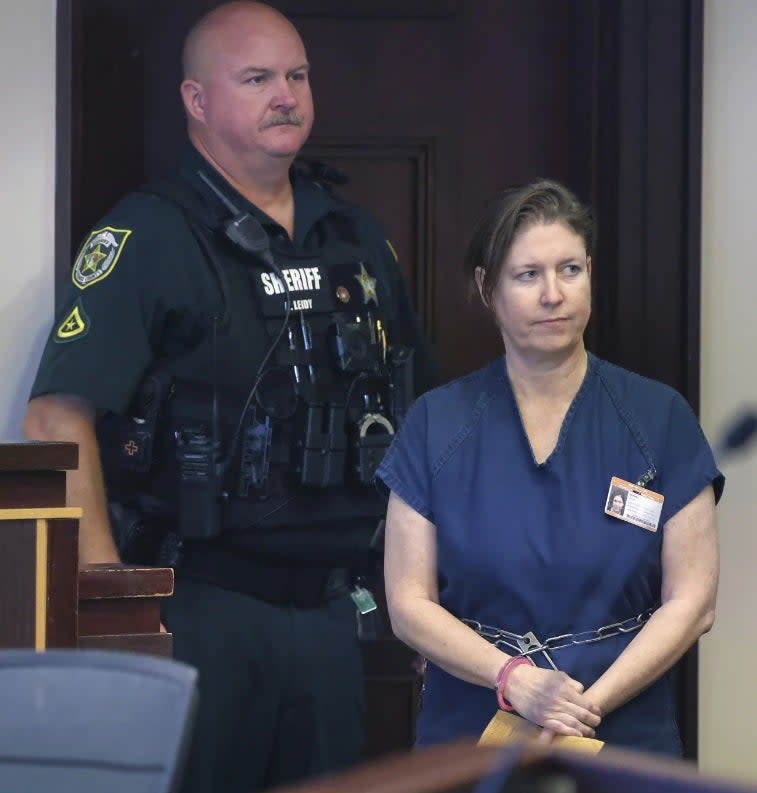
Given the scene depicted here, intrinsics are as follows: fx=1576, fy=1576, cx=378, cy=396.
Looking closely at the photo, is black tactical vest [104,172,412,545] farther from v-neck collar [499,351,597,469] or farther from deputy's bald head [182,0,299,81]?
v-neck collar [499,351,597,469]

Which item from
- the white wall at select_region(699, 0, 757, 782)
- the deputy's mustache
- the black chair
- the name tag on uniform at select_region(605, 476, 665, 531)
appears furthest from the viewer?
the white wall at select_region(699, 0, 757, 782)

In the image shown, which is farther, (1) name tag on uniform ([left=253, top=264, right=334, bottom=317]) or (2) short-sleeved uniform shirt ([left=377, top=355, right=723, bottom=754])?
(1) name tag on uniform ([left=253, top=264, right=334, bottom=317])

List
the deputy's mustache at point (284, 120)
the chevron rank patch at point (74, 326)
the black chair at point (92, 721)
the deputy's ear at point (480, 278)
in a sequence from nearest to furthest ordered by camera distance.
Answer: the black chair at point (92, 721)
the deputy's ear at point (480, 278)
the chevron rank patch at point (74, 326)
the deputy's mustache at point (284, 120)

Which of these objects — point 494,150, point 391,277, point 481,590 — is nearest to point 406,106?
point 494,150

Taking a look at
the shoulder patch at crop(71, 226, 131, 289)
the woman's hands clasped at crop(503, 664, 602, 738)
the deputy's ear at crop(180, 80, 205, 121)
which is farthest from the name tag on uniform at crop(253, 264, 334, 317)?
the woman's hands clasped at crop(503, 664, 602, 738)

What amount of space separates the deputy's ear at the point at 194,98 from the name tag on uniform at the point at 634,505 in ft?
4.26

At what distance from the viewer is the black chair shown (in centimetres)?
141

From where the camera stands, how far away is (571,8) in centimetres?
339

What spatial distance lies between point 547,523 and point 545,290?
12.7 inches

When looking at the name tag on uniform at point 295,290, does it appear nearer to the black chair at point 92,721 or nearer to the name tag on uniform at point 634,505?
the name tag on uniform at point 634,505

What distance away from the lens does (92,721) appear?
144 cm

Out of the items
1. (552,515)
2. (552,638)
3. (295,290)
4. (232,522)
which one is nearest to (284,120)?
(295,290)

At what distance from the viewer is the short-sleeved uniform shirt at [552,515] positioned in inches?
83.4

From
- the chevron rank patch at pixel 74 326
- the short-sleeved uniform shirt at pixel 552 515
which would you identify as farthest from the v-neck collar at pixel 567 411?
the chevron rank patch at pixel 74 326
